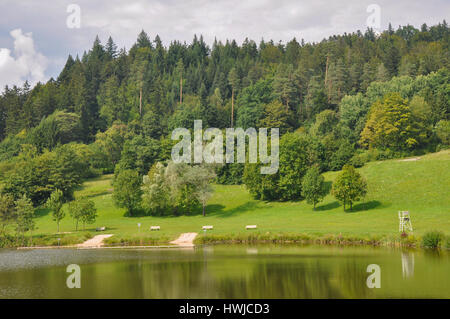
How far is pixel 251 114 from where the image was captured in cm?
14588

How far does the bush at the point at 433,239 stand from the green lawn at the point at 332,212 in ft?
11.9

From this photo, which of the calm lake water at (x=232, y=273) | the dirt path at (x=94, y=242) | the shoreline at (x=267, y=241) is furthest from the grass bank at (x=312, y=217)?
the calm lake water at (x=232, y=273)

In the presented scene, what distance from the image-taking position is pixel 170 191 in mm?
86125

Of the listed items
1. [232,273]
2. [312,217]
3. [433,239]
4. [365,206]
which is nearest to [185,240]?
[232,273]

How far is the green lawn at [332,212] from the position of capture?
6081 centimetres

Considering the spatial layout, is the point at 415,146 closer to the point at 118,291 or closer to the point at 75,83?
the point at 118,291

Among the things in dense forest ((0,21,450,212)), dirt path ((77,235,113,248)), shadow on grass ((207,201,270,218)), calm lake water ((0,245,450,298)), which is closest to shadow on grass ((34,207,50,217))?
dense forest ((0,21,450,212))

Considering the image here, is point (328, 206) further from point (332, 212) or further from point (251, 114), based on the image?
point (251, 114)

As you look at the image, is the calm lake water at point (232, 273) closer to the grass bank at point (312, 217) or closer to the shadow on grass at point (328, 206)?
the grass bank at point (312, 217)

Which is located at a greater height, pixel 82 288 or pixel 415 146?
pixel 415 146

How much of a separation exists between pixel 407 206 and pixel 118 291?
53569 millimetres

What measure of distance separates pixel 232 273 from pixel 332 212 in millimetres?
41734

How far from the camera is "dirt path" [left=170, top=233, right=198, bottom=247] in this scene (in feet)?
187
